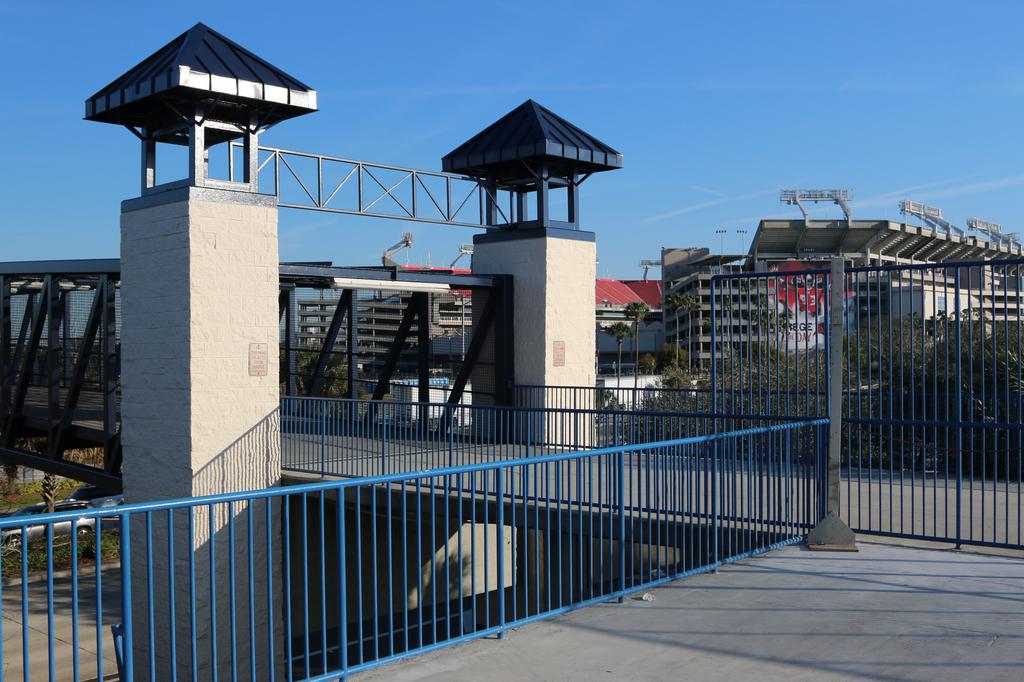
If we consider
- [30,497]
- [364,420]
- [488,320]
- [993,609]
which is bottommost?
[30,497]

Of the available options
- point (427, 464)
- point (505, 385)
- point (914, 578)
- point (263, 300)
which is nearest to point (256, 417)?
point (263, 300)

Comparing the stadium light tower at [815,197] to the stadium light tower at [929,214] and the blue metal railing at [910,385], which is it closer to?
the stadium light tower at [929,214]

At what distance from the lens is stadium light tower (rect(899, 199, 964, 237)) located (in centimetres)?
14488

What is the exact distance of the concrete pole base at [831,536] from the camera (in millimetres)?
9375

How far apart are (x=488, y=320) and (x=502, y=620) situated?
45.1 feet

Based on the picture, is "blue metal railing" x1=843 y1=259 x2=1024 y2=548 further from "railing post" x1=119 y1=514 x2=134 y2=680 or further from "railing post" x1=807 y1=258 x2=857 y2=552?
"railing post" x1=119 y1=514 x2=134 y2=680

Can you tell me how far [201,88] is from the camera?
1316cm

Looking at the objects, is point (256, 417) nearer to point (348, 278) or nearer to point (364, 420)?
point (364, 420)

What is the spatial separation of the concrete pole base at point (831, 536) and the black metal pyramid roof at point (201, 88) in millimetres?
9542

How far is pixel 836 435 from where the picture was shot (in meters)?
9.55

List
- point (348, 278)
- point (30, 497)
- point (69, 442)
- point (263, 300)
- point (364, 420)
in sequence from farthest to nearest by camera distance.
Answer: point (30, 497)
point (69, 442)
point (348, 278)
point (364, 420)
point (263, 300)

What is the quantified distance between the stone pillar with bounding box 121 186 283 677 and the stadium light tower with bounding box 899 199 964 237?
144 m

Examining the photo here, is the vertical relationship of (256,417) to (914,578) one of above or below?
above

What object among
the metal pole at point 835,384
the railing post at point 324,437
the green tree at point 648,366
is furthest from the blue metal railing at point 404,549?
the green tree at point 648,366
